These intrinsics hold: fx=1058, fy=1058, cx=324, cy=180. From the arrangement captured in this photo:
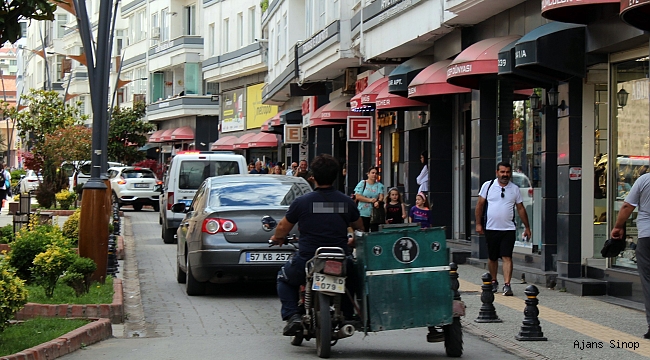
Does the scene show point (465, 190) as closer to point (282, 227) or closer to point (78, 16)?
point (78, 16)

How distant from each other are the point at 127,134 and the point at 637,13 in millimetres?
49589

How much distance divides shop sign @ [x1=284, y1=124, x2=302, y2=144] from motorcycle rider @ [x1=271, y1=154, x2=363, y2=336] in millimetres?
30792

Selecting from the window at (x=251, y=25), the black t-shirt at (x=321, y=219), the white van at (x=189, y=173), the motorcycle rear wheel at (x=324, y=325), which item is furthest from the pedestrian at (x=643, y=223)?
the window at (x=251, y=25)

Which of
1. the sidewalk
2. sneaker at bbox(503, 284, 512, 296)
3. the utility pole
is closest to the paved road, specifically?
the sidewalk

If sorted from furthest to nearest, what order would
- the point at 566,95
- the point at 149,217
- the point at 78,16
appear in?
the point at 149,217 < the point at 566,95 < the point at 78,16

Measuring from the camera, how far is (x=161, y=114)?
2501 inches

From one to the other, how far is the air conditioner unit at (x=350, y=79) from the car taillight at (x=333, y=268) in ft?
71.5

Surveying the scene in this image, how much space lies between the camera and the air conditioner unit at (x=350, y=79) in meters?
30.1

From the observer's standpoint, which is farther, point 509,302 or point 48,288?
point 509,302

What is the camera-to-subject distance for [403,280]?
8.64 m

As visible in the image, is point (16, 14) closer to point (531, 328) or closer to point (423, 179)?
point (531, 328)

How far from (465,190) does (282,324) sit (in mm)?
11376

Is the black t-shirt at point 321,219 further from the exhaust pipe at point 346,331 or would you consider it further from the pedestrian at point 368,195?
the pedestrian at point 368,195

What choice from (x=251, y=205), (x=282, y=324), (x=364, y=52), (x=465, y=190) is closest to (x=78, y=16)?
(x=251, y=205)
